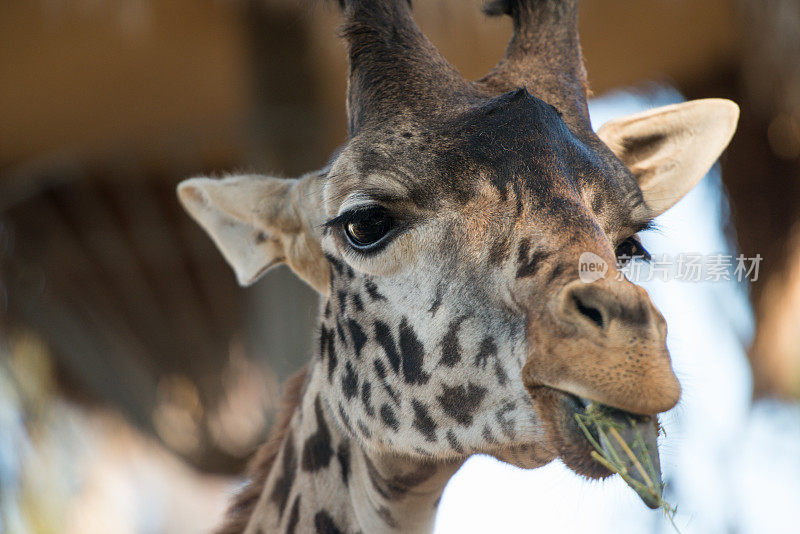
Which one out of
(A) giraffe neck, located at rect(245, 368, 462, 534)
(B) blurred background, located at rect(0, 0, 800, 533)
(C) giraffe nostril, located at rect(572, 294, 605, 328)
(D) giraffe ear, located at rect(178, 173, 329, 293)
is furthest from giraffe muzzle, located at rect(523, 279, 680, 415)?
(B) blurred background, located at rect(0, 0, 800, 533)

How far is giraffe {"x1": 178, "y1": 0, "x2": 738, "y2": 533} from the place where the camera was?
1745mm

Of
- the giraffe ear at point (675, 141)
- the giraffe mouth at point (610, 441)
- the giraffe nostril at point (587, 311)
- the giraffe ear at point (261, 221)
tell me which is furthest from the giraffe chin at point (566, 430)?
the giraffe ear at point (675, 141)

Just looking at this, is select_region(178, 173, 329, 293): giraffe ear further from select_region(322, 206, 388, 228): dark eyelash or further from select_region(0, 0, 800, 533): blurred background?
select_region(0, 0, 800, 533): blurred background

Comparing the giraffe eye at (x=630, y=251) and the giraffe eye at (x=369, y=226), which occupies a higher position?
the giraffe eye at (x=369, y=226)

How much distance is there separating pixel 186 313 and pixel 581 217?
22.3 feet

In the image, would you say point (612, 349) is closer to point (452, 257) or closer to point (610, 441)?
point (610, 441)

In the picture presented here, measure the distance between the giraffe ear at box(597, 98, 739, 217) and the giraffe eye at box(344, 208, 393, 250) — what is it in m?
0.98

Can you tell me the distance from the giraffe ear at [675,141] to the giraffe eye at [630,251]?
47cm

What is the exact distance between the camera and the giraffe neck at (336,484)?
2389 millimetres

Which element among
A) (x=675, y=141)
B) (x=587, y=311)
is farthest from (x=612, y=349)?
(x=675, y=141)

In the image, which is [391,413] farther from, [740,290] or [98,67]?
[98,67]

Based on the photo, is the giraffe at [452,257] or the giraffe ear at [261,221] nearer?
the giraffe at [452,257]

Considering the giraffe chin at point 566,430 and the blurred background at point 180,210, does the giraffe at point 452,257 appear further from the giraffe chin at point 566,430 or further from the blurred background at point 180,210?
the blurred background at point 180,210

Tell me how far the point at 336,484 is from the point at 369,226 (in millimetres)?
903
